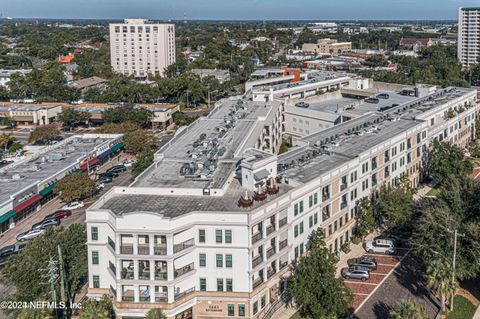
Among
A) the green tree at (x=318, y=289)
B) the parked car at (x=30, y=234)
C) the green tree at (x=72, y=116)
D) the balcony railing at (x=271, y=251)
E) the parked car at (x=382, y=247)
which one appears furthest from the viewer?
the green tree at (x=72, y=116)

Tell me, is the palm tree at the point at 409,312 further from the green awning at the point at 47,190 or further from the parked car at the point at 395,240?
the green awning at the point at 47,190

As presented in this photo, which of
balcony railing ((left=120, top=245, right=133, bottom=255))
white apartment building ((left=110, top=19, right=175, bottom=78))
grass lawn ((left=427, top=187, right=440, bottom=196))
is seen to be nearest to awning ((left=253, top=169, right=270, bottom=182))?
balcony railing ((left=120, top=245, right=133, bottom=255))

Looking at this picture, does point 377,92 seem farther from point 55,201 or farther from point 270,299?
point 270,299

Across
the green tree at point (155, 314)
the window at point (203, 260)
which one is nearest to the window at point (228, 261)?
the window at point (203, 260)

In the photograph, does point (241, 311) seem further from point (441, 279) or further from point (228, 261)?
point (441, 279)

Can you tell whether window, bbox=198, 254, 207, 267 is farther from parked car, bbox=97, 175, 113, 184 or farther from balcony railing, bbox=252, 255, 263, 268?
parked car, bbox=97, 175, 113, 184

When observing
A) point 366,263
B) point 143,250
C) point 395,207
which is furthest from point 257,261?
point 395,207
